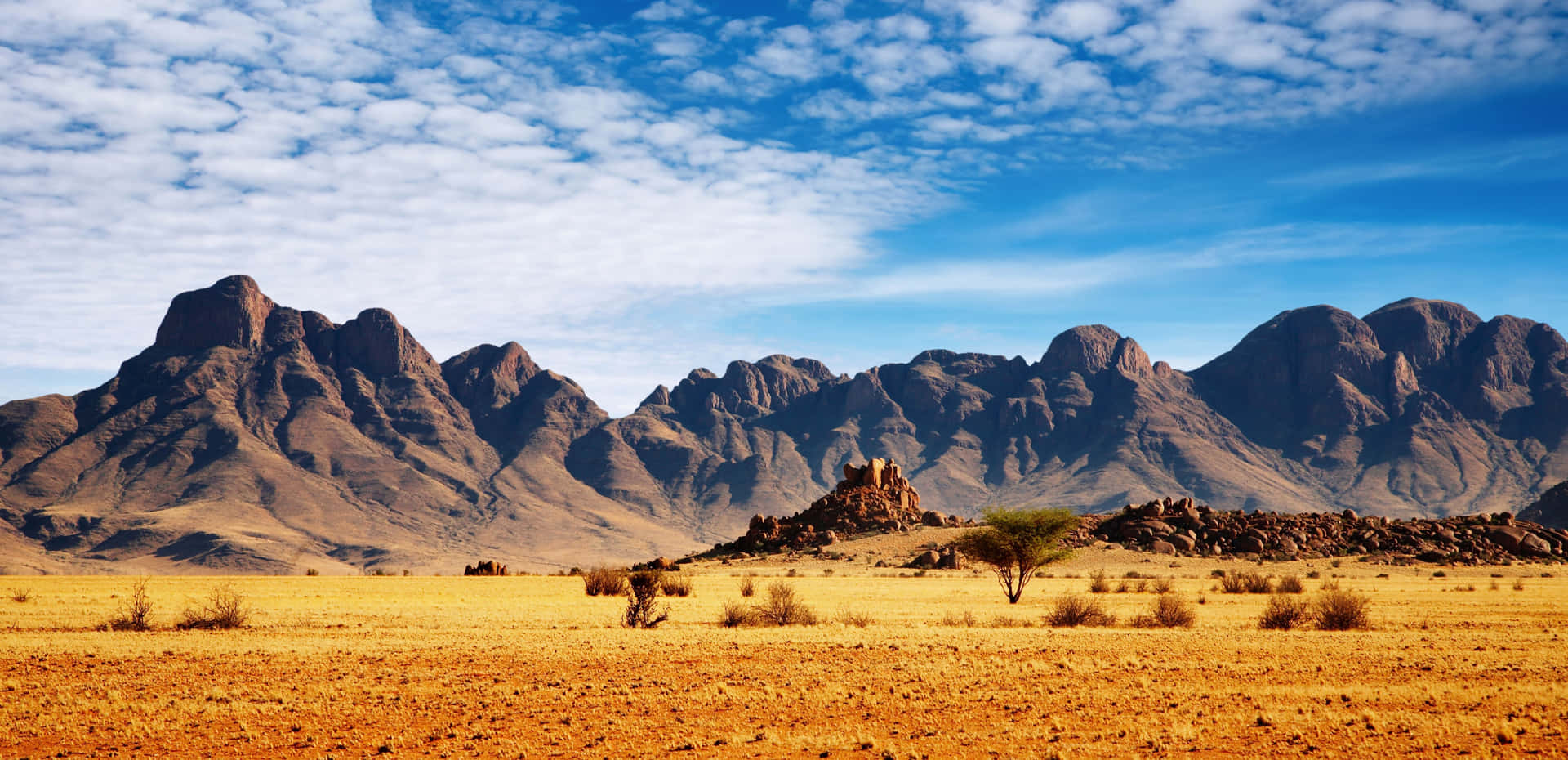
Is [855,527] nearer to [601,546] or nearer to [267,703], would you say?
[267,703]

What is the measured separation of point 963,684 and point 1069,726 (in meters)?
3.65

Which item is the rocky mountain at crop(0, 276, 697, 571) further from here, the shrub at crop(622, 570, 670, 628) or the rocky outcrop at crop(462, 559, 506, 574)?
the shrub at crop(622, 570, 670, 628)

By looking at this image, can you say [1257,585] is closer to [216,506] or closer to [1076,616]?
[1076,616]

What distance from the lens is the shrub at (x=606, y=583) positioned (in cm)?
4881

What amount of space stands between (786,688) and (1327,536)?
7243 cm

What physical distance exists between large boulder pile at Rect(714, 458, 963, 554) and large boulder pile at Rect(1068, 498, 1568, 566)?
16528mm

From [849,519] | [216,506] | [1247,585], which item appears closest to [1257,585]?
[1247,585]

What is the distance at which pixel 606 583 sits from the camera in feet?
163

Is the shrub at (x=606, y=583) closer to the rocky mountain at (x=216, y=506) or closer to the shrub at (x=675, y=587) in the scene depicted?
the shrub at (x=675, y=587)

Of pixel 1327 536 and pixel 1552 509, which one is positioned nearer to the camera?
pixel 1327 536

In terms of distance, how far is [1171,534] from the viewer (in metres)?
80.0

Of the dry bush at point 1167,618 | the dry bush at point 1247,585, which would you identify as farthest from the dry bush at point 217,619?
the dry bush at point 1247,585

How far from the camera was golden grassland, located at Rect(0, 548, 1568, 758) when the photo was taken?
1478cm

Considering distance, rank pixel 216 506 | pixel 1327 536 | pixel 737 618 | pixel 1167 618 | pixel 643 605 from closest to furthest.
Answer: pixel 1167 618 → pixel 737 618 → pixel 643 605 → pixel 1327 536 → pixel 216 506
